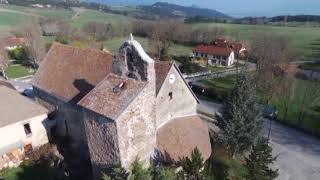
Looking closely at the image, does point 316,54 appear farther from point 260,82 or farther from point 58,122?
point 58,122

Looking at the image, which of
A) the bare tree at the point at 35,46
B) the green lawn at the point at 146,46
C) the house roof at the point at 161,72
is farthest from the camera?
the green lawn at the point at 146,46

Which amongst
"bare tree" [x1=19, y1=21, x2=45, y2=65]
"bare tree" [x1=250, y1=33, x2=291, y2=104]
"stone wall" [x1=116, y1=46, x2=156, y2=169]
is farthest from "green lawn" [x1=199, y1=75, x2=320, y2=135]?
"bare tree" [x1=19, y1=21, x2=45, y2=65]

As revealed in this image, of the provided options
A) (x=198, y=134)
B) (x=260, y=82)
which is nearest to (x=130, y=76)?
(x=198, y=134)

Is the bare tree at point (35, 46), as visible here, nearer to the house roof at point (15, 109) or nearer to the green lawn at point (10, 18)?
the house roof at point (15, 109)

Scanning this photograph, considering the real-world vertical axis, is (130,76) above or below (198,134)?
above

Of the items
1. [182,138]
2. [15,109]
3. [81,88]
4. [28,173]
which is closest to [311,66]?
[182,138]

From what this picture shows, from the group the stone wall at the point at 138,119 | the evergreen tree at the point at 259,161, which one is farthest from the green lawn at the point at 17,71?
the evergreen tree at the point at 259,161
